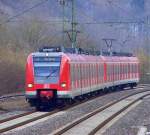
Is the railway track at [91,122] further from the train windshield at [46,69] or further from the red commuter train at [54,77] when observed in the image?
the train windshield at [46,69]

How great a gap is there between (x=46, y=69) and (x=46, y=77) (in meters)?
0.37

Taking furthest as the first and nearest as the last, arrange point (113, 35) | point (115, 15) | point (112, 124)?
point (115, 15), point (113, 35), point (112, 124)

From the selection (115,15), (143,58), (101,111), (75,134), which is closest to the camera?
(75,134)

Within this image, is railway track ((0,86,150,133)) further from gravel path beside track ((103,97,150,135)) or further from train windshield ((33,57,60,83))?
gravel path beside track ((103,97,150,135))

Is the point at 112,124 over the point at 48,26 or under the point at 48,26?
under

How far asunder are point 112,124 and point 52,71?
6.86 m

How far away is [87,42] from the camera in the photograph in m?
75.5

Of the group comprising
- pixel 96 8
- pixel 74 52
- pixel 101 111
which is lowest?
pixel 101 111

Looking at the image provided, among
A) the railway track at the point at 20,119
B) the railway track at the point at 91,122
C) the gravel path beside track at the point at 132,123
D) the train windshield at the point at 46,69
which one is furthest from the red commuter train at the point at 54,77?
the gravel path beside track at the point at 132,123

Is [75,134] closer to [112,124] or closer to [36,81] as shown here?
[112,124]

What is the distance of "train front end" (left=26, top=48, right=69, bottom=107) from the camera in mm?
29547

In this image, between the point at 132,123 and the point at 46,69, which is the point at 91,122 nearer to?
the point at 132,123

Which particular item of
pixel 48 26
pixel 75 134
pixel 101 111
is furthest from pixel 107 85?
pixel 48 26

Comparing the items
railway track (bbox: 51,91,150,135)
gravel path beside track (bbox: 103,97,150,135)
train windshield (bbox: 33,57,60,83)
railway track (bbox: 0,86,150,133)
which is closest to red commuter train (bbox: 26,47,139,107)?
train windshield (bbox: 33,57,60,83)
